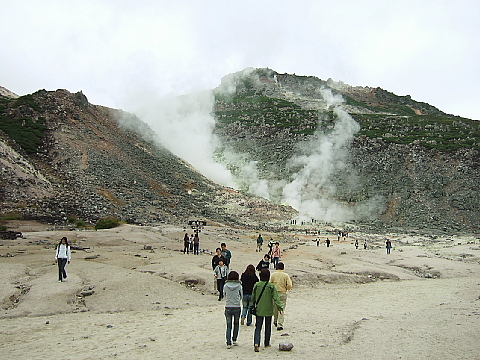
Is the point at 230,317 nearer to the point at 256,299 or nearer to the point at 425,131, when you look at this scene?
the point at 256,299

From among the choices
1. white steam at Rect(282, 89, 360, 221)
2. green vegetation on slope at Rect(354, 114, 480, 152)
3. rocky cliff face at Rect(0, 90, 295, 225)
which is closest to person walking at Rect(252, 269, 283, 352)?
rocky cliff face at Rect(0, 90, 295, 225)

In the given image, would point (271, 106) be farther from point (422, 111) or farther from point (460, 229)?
point (460, 229)

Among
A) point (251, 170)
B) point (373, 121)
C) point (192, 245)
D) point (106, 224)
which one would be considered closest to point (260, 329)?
point (192, 245)

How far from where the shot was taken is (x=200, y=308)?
12.9 metres

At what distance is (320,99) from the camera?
437 ft

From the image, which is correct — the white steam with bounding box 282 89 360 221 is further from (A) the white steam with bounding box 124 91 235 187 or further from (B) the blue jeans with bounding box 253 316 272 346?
(B) the blue jeans with bounding box 253 316 272 346

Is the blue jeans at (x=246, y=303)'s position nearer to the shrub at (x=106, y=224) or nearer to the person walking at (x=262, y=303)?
the person walking at (x=262, y=303)

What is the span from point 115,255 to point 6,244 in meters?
8.19

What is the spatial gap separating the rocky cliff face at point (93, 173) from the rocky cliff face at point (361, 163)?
14.9m

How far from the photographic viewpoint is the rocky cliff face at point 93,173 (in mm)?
39531

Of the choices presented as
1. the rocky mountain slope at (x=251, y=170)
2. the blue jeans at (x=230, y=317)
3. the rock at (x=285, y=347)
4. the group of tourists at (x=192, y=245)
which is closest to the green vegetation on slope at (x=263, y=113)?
the rocky mountain slope at (x=251, y=170)

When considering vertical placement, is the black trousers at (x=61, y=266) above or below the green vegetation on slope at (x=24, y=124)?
below

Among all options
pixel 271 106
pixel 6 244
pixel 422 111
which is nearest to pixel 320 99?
pixel 271 106

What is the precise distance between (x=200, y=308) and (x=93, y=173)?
41276 mm
